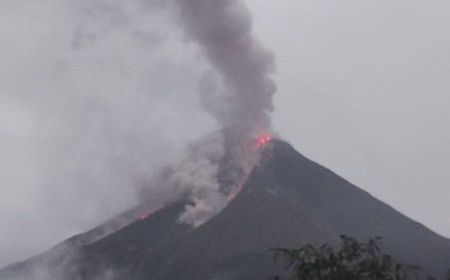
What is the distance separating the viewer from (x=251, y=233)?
3615 inches

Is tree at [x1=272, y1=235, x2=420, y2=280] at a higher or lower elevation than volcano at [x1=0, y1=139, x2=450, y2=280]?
lower

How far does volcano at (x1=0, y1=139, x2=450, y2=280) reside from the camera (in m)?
86.0

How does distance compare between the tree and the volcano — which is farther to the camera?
the volcano

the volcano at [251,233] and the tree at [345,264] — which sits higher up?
the volcano at [251,233]

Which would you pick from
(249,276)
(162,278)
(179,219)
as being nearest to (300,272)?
(249,276)

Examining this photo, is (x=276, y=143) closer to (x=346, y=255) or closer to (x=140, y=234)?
(x=140, y=234)

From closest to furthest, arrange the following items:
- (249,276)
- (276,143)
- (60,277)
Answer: (249,276)
(60,277)
(276,143)

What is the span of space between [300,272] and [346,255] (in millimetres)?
641

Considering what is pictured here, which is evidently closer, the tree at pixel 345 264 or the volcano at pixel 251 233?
the tree at pixel 345 264

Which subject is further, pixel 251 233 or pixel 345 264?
pixel 251 233

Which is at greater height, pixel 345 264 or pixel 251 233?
pixel 251 233

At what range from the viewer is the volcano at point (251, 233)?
282 feet

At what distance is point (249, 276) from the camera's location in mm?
77125

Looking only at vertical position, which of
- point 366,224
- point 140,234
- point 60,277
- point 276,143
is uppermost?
point 276,143
